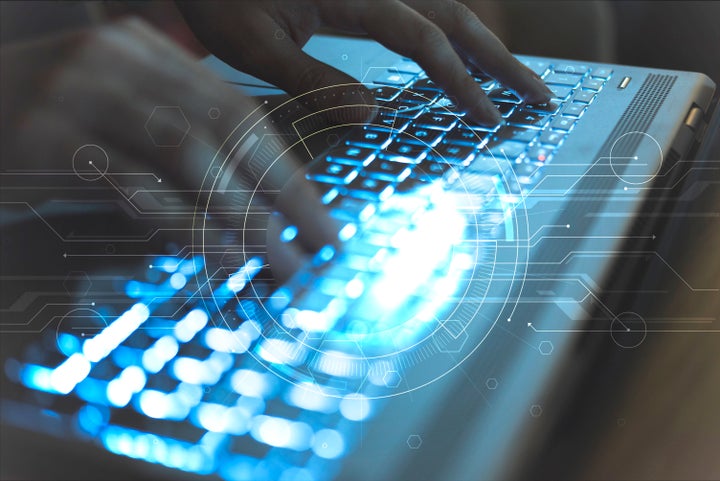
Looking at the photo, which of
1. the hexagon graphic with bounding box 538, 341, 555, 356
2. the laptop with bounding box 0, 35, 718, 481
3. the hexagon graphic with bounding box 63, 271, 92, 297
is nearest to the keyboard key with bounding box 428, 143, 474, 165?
the laptop with bounding box 0, 35, 718, 481

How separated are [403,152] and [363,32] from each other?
0.27ft

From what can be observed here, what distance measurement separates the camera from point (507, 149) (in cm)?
35

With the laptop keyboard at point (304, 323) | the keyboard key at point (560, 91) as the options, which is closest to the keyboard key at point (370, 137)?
the laptop keyboard at point (304, 323)

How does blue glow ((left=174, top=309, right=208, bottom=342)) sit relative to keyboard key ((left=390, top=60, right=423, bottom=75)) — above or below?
below

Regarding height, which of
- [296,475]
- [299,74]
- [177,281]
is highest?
[299,74]

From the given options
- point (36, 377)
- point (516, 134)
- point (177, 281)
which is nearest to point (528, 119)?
point (516, 134)

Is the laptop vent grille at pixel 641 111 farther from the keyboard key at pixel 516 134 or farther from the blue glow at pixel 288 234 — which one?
the blue glow at pixel 288 234

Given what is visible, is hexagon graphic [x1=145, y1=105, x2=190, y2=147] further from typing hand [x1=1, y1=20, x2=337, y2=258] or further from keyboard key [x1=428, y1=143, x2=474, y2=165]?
keyboard key [x1=428, y1=143, x2=474, y2=165]

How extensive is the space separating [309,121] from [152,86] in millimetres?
95

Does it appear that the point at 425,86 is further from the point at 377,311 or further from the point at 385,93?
the point at 377,311

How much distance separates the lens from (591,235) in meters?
0.34

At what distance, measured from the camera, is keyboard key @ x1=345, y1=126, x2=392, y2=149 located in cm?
35

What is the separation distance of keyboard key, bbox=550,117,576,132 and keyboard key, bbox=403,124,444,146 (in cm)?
7

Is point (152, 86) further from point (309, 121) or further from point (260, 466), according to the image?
point (260, 466)
